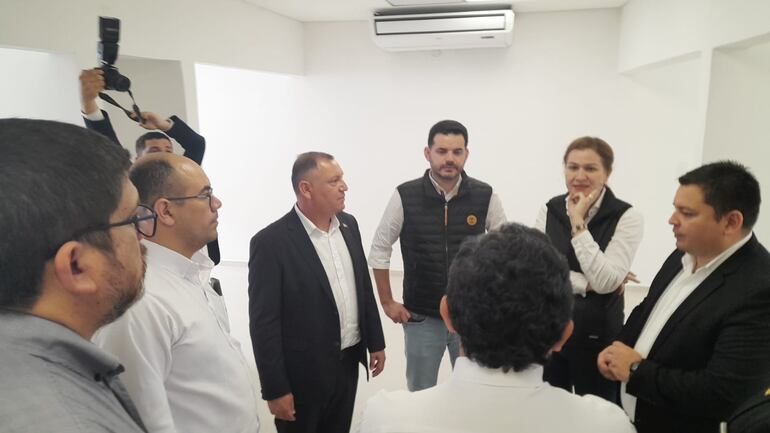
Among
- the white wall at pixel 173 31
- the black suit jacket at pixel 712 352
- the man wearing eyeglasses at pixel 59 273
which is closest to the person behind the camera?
the man wearing eyeglasses at pixel 59 273

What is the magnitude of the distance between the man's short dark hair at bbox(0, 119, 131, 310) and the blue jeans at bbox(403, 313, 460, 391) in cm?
185

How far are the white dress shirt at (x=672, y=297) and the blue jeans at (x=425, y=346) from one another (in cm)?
95

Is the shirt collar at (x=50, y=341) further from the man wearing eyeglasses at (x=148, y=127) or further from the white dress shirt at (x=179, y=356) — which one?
the man wearing eyeglasses at (x=148, y=127)

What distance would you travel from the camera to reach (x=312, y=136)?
546 cm

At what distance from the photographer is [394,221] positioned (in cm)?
248

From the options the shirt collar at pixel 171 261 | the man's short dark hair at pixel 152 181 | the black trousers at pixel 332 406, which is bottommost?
the black trousers at pixel 332 406

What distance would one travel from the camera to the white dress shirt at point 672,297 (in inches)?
54.4

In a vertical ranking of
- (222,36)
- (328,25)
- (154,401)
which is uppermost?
(328,25)

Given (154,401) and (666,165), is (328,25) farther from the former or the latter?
(154,401)

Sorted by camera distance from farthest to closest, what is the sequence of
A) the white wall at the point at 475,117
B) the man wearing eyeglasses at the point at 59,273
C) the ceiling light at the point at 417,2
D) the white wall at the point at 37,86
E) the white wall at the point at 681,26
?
the white wall at the point at 475,117 → the ceiling light at the point at 417,2 → the white wall at the point at 37,86 → the white wall at the point at 681,26 → the man wearing eyeglasses at the point at 59,273

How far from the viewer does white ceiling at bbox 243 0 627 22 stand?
13.8 feet

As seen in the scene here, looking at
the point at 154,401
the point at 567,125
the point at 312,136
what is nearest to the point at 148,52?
the point at 312,136

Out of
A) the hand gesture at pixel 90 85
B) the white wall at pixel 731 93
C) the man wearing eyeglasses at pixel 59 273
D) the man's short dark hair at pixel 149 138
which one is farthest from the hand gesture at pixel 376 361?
the white wall at pixel 731 93

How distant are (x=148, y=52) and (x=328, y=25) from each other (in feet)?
8.30
